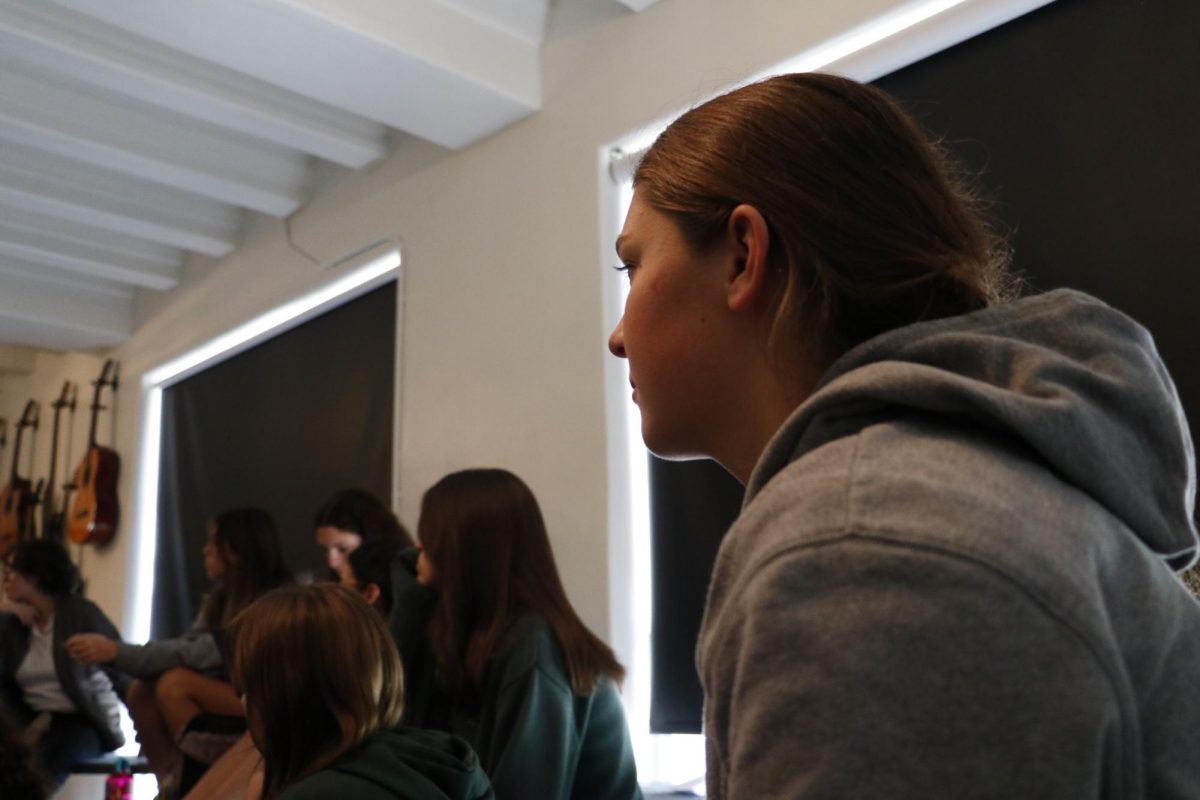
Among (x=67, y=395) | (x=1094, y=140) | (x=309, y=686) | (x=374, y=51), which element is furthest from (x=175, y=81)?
(x=67, y=395)

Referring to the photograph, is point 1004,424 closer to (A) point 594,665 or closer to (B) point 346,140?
(A) point 594,665

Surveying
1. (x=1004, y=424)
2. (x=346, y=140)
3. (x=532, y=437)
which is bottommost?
(x=1004, y=424)

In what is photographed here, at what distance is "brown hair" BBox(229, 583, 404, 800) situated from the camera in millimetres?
1731

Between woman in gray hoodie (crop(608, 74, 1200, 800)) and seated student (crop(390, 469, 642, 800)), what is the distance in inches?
53.0

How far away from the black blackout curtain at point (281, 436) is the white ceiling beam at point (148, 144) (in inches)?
22.4

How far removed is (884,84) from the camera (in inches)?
113

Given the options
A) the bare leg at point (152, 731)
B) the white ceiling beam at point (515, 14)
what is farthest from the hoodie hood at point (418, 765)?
the white ceiling beam at point (515, 14)

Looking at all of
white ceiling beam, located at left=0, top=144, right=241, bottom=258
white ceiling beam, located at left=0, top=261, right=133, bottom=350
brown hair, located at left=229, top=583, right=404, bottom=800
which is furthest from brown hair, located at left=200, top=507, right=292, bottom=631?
white ceiling beam, located at left=0, top=261, right=133, bottom=350

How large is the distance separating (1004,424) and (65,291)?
583 cm

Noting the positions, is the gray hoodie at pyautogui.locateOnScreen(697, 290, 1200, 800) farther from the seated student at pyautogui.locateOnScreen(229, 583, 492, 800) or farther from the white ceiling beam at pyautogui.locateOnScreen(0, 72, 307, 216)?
the white ceiling beam at pyautogui.locateOnScreen(0, 72, 307, 216)

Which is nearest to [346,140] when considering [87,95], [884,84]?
[87,95]

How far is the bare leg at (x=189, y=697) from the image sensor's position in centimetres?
329

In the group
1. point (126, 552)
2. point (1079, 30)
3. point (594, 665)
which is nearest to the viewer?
point (594, 665)

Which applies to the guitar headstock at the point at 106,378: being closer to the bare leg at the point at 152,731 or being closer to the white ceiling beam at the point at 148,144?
the white ceiling beam at the point at 148,144
